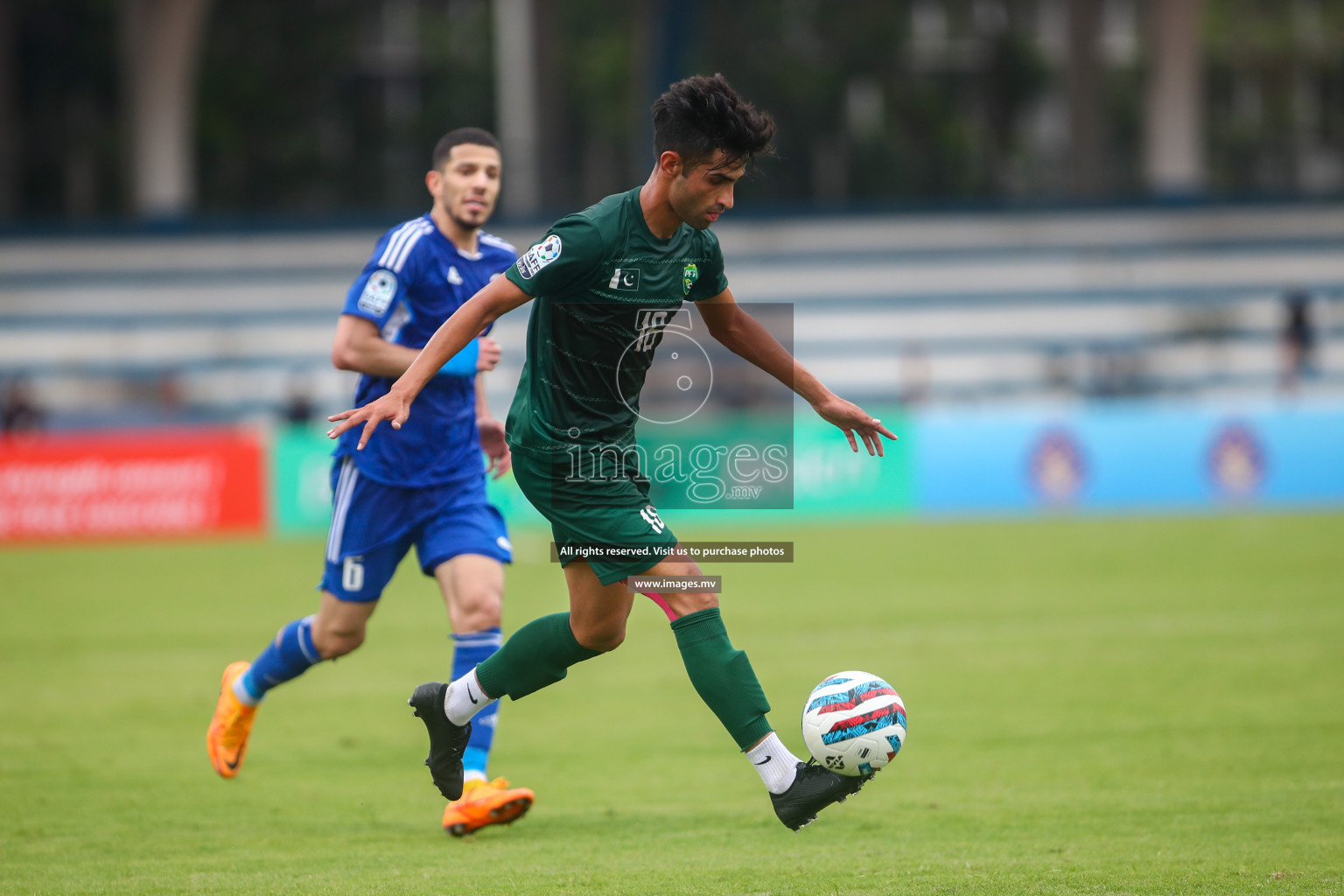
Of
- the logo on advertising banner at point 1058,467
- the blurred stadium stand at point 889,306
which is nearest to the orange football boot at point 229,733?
the logo on advertising banner at point 1058,467

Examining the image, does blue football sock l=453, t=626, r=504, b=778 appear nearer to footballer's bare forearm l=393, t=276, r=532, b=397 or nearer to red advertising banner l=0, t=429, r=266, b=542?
footballer's bare forearm l=393, t=276, r=532, b=397

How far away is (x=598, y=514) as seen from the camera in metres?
4.52

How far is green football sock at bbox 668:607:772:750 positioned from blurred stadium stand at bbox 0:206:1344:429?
69.7 ft

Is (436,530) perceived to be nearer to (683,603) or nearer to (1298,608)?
(683,603)

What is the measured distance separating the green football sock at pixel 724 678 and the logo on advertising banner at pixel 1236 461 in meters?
15.0

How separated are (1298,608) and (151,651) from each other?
802 centimetres

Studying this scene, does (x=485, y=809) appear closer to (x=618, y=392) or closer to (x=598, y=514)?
(x=598, y=514)

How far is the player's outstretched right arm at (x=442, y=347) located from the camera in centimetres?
416

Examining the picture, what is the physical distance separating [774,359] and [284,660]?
96.3 inches

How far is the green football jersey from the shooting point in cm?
438

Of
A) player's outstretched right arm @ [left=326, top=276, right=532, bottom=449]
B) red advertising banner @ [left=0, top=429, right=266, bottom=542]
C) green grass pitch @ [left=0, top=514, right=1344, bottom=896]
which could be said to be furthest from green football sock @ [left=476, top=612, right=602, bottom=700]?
red advertising banner @ [left=0, top=429, right=266, bottom=542]

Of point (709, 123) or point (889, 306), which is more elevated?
point (709, 123)

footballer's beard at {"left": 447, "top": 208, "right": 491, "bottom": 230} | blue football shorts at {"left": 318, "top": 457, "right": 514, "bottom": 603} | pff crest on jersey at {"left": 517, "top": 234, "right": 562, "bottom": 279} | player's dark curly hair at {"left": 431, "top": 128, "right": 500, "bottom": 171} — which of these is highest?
player's dark curly hair at {"left": 431, "top": 128, "right": 500, "bottom": 171}

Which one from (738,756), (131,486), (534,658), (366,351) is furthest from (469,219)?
(131,486)
